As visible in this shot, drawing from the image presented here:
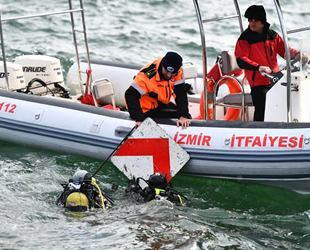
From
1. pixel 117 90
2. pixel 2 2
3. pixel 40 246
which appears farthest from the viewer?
pixel 2 2

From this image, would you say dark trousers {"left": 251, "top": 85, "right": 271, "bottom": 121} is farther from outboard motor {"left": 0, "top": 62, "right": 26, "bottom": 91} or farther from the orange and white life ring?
outboard motor {"left": 0, "top": 62, "right": 26, "bottom": 91}

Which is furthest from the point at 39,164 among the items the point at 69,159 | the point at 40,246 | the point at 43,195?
the point at 40,246

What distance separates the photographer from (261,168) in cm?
588

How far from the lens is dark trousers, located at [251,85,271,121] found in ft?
20.5

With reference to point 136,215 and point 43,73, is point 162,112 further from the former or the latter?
point 43,73

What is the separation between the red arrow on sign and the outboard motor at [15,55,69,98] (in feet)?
6.97

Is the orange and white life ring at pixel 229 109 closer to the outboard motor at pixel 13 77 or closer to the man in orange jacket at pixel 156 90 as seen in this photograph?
the man in orange jacket at pixel 156 90

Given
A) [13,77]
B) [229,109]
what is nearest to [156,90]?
[229,109]

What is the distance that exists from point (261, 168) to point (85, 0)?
36.2 ft

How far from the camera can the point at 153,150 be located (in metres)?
6.22

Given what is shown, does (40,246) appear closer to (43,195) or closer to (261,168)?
(43,195)

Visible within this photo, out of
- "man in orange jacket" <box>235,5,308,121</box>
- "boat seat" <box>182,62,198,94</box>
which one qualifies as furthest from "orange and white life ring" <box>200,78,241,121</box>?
"boat seat" <box>182,62,198,94</box>

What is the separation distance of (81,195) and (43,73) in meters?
3.18

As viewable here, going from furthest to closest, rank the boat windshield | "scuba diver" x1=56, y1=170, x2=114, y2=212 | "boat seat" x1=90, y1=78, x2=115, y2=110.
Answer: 1. "boat seat" x1=90, y1=78, x2=115, y2=110
2. the boat windshield
3. "scuba diver" x1=56, y1=170, x2=114, y2=212
